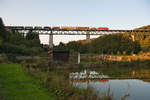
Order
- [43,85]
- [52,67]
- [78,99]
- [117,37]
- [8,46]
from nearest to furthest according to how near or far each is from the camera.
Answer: [78,99] → [43,85] → [52,67] → [8,46] → [117,37]

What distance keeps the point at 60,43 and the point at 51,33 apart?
37.7ft

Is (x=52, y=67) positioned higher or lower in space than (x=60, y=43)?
lower

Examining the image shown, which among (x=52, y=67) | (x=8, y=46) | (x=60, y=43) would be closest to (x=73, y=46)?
(x=60, y=43)

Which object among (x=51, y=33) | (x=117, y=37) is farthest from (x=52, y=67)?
(x=117, y=37)

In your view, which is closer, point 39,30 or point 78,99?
point 78,99

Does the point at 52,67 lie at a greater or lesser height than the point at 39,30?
lesser

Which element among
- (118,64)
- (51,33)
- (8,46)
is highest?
(51,33)

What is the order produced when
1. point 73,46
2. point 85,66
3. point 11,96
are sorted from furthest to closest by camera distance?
point 73,46
point 85,66
point 11,96

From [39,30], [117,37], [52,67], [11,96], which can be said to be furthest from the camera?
[117,37]

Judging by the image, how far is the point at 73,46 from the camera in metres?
70.1

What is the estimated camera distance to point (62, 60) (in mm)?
29172

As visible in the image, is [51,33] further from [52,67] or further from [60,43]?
[52,67]

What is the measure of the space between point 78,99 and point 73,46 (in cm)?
6368

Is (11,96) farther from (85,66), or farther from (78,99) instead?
(85,66)
